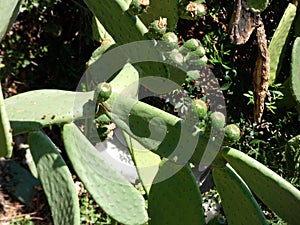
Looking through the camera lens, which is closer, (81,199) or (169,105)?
(169,105)

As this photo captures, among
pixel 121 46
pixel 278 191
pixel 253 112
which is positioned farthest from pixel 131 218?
pixel 253 112

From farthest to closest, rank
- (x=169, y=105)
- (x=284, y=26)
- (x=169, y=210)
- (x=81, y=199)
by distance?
(x=81, y=199)
(x=169, y=105)
(x=284, y=26)
(x=169, y=210)

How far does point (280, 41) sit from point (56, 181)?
1204 mm

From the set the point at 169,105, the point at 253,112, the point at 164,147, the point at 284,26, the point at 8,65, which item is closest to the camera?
the point at 164,147

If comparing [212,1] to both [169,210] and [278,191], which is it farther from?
Result: [278,191]

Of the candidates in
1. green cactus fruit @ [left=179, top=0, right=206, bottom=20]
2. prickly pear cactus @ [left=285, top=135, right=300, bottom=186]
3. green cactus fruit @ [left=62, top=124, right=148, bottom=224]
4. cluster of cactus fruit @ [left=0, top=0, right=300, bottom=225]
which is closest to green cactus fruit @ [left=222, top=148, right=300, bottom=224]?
cluster of cactus fruit @ [left=0, top=0, right=300, bottom=225]

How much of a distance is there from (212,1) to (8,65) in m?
1.43

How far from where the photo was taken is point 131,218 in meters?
1.70

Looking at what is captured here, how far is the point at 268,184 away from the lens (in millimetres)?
1668

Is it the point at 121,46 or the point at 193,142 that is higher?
the point at 121,46

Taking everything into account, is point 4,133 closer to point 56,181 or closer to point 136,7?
point 56,181

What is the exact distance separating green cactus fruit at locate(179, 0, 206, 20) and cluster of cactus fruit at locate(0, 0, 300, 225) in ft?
0.53

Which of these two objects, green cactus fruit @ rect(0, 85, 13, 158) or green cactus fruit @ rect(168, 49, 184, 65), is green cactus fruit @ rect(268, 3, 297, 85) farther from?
green cactus fruit @ rect(0, 85, 13, 158)

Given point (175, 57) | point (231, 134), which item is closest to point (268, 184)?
point (231, 134)
